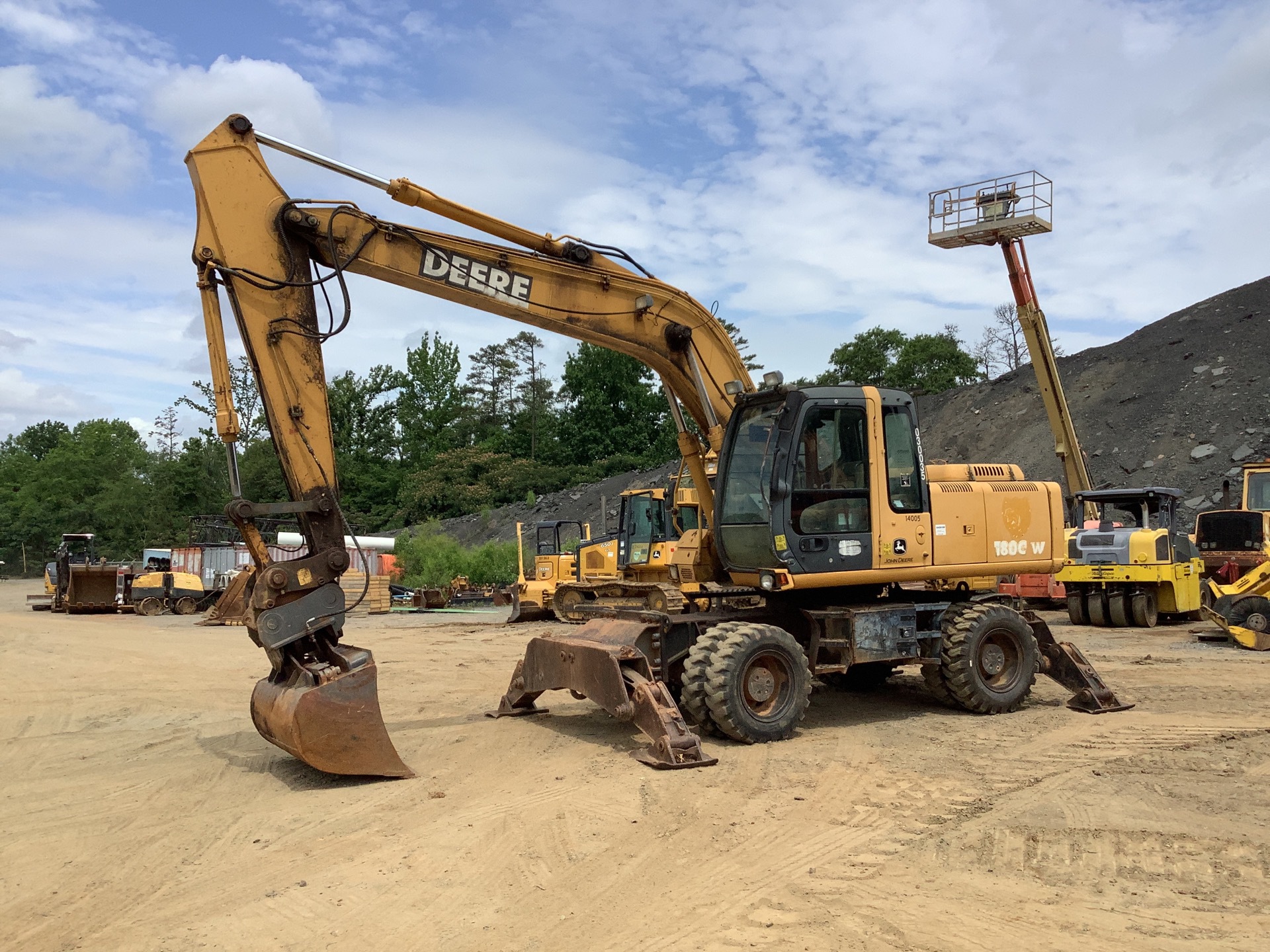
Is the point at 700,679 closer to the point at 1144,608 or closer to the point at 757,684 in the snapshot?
the point at 757,684

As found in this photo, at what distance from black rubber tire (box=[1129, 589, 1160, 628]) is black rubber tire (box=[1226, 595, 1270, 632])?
3182 mm

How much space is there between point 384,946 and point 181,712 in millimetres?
7168

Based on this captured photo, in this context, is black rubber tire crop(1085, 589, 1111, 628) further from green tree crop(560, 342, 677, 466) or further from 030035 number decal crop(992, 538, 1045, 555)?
green tree crop(560, 342, 677, 466)

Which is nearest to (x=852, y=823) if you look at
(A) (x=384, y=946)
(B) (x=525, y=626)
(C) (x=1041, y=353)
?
(A) (x=384, y=946)

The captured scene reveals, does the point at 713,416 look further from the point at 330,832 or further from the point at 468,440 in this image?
the point at 468,440

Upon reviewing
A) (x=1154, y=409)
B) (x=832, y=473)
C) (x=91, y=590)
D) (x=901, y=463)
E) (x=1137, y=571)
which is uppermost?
(x=1154, y=409)

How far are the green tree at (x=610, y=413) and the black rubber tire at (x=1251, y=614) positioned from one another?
4508cm

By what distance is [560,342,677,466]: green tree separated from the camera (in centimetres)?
5922

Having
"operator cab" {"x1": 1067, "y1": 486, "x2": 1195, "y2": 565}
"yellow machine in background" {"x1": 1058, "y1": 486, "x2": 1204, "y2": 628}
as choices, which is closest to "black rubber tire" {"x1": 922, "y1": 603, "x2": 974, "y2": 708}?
"yellow machine in background" {"x1": 1058, "y1": 486, "x2": 1204, "y2": 628}

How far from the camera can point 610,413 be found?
59.8m

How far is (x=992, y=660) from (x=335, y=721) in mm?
5885

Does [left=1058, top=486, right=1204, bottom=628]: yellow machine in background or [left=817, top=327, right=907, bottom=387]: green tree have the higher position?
[left=817, top=327, right=907, bottom=387]: green tree

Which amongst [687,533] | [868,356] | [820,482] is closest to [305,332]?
Answer: [687,533]

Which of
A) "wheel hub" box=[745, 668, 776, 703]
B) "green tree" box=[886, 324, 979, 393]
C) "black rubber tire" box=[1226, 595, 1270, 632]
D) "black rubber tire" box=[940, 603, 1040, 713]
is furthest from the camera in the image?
"green tree" box=[886, 324, 979, 393]
